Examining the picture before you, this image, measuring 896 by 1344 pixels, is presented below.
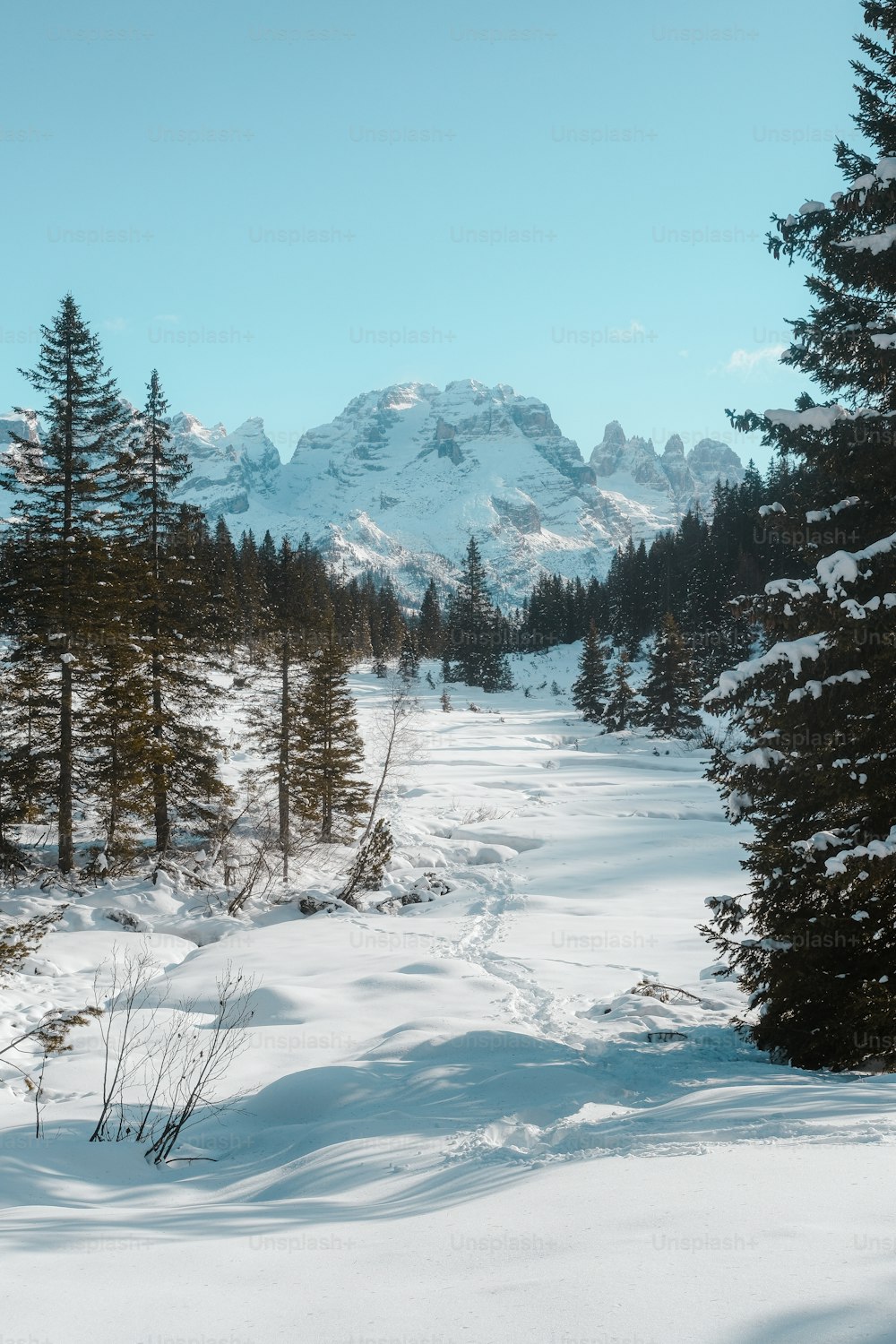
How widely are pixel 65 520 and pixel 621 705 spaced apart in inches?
1517

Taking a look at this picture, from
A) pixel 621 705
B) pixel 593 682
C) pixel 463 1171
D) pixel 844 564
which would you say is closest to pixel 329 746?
pixel 844 564

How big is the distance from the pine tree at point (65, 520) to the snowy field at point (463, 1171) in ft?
25.4

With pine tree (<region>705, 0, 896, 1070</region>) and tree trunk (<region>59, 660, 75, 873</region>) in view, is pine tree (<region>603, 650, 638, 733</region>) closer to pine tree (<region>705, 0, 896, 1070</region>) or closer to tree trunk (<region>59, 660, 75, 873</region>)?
tree trunk (<region>59, 660, 75, 873</region>)

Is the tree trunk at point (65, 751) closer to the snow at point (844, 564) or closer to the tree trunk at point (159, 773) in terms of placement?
the tree trunk at point (159, 773)

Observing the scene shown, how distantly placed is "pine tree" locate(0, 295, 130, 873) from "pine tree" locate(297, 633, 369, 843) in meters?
8.73

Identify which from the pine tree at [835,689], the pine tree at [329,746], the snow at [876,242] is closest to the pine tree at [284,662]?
the pine tree at [329,746]

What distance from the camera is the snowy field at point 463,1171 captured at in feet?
9.70

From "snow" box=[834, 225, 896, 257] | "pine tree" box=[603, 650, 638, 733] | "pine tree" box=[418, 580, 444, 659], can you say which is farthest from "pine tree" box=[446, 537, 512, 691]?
"snow" box=[834, 225, 896, 257]

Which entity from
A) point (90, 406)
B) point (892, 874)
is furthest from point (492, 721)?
point (892, 874)

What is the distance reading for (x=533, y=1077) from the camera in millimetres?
7758

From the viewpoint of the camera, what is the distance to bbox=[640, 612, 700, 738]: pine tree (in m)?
47.8

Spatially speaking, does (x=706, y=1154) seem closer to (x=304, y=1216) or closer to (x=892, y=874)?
(x=304, y=1216)

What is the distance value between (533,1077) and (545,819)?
21080 millimetres

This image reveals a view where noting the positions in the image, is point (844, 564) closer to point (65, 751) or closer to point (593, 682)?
point (65, 751)
